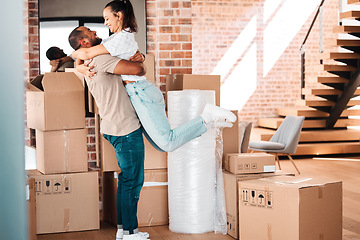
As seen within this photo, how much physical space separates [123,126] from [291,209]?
1.09 m

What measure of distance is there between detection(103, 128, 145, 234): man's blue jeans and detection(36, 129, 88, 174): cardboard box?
52cm

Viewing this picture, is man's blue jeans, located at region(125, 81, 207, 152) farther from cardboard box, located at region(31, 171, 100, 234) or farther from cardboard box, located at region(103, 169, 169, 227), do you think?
cardboard box, located at region(31, 171, 100, 234)

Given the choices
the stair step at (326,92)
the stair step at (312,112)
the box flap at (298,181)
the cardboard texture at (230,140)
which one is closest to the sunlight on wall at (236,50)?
the stair step at (312,112)

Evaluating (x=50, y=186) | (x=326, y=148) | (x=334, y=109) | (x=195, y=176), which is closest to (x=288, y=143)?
(x=326, y=148)

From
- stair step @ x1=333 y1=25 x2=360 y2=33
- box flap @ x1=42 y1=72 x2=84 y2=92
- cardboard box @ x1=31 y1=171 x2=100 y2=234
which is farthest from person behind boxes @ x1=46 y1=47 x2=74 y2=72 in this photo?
stair step @ x1=333 y1=25 x2=360 y2=33

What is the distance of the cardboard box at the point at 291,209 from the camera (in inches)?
103

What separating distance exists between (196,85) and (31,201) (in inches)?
55.2

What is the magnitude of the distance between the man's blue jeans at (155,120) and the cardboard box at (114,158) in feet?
2.10

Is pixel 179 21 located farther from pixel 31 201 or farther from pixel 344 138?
pixel 344 138

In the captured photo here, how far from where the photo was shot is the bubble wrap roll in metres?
3.20

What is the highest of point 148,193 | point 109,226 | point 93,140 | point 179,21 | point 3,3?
point 179,21

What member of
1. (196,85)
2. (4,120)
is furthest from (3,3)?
(196,85)

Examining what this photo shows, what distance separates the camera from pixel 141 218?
3.46 metres

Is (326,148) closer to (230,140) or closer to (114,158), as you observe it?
(230,140)
